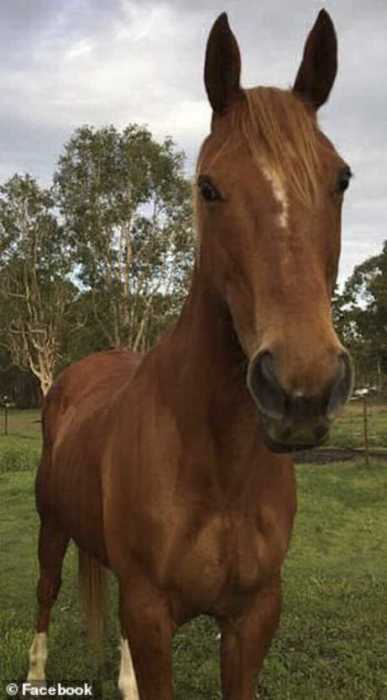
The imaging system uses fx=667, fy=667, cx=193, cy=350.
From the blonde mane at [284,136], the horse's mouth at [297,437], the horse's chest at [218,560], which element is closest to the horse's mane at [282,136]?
the blonde mane at [284,136]

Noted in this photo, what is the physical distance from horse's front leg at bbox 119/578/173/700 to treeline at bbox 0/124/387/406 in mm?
27083

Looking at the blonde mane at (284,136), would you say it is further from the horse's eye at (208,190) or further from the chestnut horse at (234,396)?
the horse's eye at (208,190)

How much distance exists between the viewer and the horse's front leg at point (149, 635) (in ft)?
7.48

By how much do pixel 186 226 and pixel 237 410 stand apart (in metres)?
29.2

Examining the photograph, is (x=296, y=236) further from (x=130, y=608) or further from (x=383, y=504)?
(x=383, y=504)

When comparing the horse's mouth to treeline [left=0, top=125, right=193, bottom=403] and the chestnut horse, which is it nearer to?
the chestnut horse

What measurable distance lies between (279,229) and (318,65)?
0.68 meters

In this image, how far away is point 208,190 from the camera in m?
1.83

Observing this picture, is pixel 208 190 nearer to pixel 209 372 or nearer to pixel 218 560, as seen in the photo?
pixel 209 372

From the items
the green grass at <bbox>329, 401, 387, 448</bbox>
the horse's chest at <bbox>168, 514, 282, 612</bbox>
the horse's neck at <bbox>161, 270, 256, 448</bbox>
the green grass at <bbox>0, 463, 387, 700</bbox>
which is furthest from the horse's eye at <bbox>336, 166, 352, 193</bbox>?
the green grass at <bbox>329, 401, 387, 448</bbox>

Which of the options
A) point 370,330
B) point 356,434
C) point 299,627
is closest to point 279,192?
point 299,627

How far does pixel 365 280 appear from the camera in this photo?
178ft

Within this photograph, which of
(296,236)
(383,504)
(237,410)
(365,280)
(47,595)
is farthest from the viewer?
(365,280)

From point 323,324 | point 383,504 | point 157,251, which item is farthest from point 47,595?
point 157,251
